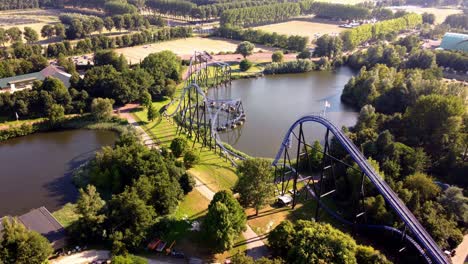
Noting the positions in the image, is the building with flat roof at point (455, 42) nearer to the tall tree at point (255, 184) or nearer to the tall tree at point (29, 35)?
the tall tree at point (255, 184)

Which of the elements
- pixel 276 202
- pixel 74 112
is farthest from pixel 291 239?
pixel 74 112

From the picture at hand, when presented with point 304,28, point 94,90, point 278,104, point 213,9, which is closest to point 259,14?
point 304,28

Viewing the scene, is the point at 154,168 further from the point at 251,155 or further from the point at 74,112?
the point at 74,112

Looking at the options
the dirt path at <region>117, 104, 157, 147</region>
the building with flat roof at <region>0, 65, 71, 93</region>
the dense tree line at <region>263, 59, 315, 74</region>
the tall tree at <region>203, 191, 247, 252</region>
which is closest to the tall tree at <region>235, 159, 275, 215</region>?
the tall tree at <region>203, 191, 247, 252</region>

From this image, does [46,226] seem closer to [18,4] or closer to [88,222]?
[88,222]

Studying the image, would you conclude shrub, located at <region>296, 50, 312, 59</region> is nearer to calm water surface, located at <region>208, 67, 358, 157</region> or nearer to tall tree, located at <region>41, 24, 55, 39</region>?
calm water surface, located at <region>208, 67, 358, 157</region>
